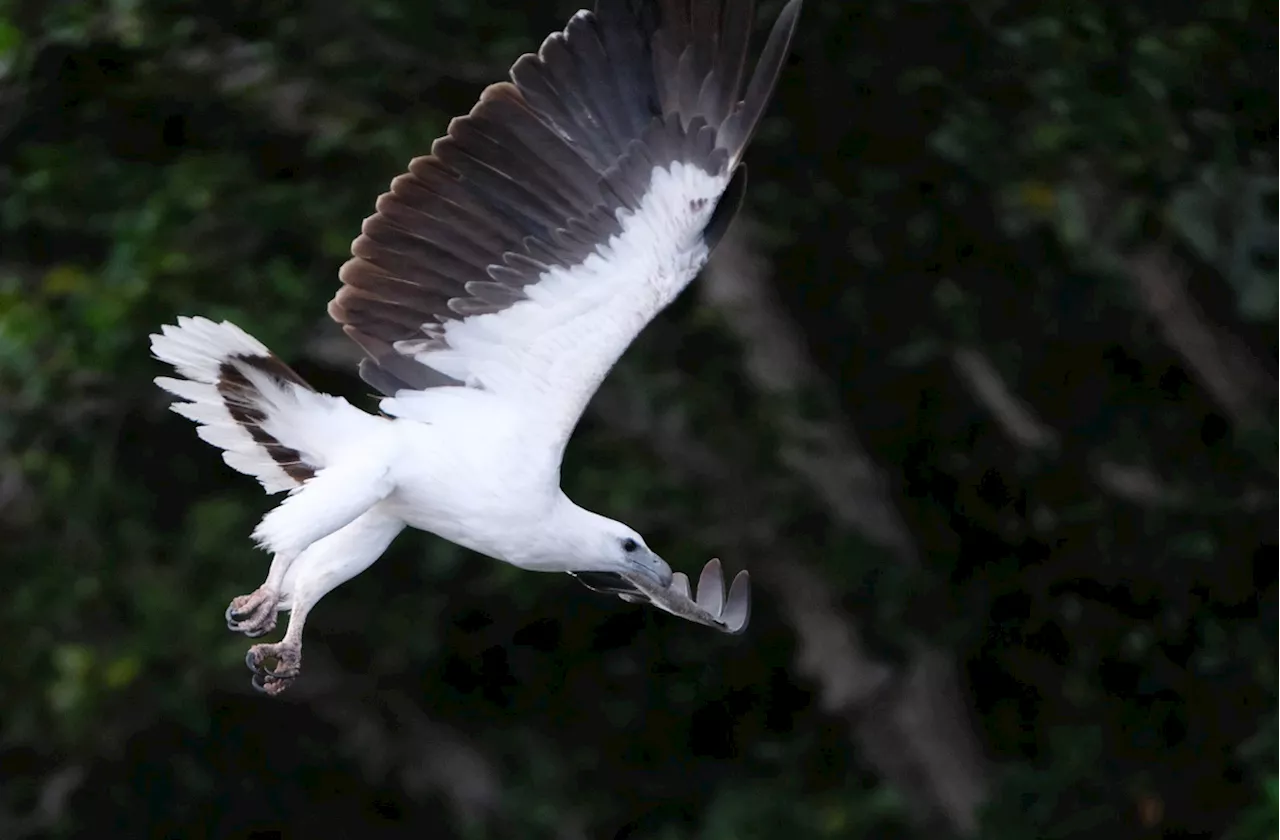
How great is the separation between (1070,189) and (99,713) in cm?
415

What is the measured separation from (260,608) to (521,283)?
84cm

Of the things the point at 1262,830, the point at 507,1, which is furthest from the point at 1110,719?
the point at 507,1

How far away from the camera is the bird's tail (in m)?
4.86

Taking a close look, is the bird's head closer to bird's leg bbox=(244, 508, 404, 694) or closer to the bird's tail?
bird's leg bbox=(244, 508, 404, 694)

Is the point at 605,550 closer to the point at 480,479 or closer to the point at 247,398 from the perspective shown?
the point at 480,479

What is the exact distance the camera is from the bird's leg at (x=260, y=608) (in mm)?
4672

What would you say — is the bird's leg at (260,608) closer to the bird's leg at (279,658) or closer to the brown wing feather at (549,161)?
the bird's leg at (279,658)

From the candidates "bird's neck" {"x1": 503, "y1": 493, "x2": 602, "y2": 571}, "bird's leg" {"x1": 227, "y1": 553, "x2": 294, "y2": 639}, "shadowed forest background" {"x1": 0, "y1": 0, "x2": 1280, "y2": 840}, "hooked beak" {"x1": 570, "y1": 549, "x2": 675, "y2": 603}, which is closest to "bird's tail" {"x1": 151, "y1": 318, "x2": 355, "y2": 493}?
"bird's leg" {"x1": 227, "y1": 553, "x2": 294, "y2": 639}

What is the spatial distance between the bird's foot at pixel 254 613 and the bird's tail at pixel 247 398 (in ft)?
1.24

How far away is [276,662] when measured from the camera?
4879mm

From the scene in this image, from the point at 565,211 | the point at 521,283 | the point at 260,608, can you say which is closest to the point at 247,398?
the point at 260,608

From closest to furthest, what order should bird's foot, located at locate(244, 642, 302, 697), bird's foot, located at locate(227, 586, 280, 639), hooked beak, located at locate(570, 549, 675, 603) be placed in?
bird's foot, located at locate(227, 586, 280, 639)
bird's foot, located at locate(244, 642, 302, 697)
hooked beak, located at locate(570, 549, 675, 603)

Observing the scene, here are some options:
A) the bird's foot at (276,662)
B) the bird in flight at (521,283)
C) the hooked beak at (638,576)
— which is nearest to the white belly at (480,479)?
the bird in flight at (521,283)

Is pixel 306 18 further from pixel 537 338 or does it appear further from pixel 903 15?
pixel 537 338
